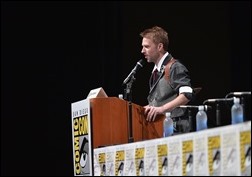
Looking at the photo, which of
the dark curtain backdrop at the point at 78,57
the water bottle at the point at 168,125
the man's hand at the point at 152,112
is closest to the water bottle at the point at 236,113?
the water bottle at the point at 168,125

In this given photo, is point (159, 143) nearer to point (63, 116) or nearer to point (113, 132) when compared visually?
point (113, 132)

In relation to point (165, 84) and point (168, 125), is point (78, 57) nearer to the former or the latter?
point (165, 84)

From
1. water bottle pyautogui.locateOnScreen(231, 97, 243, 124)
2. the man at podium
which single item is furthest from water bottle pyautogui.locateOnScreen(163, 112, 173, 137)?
water bottle pyautogui.locateOnScreen(231, 97, 243, 124)

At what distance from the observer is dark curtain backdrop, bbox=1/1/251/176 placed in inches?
243

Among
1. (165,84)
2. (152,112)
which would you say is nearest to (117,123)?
(152,112)

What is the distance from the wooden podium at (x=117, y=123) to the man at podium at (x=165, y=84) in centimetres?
7

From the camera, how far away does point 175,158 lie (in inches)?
142

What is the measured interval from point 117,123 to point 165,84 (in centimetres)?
43

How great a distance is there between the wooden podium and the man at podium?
0.24 feet

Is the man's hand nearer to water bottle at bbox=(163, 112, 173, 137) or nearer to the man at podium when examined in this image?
the man at podium

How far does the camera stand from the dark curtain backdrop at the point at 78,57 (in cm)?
616

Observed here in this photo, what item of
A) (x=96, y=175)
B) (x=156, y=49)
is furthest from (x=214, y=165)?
(x=156, y=49)

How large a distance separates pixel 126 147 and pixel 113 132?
0.44 metres

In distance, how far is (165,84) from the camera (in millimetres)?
4656
